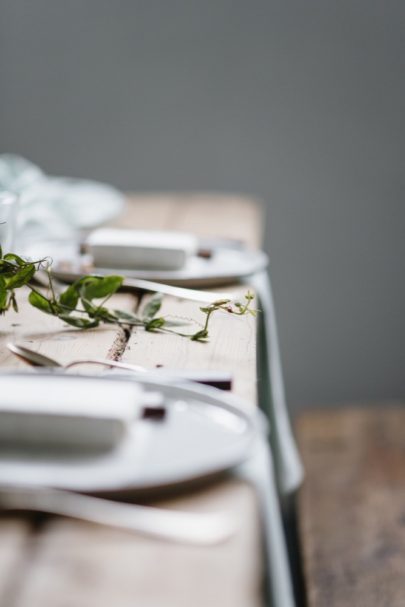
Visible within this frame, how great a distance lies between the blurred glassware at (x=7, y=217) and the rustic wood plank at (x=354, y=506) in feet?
3.20

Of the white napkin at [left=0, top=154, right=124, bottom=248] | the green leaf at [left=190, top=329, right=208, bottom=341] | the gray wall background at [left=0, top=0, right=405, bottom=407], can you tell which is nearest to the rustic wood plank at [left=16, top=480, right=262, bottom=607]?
the green leaf at [left=190, top=329, right=208, bottom=341]

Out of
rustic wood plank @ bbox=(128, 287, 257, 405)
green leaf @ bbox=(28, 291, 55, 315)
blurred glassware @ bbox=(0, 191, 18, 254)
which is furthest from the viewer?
blurred glassware @ bbox=(0, 191, 18, 254)

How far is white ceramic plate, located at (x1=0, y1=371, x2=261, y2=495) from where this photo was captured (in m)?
0.51

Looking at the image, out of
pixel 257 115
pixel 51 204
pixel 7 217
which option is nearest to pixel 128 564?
pixel 7 217

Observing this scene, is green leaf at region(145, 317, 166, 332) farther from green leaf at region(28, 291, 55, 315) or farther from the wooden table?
the wooden table

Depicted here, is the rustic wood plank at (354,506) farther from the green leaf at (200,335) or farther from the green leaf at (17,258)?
the green leaf at (17,258)

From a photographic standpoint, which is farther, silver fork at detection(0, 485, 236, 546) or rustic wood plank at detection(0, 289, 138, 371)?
rustic wood plank at detection(0, 289, 138, 371)

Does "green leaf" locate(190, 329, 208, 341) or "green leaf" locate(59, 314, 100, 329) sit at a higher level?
"green leaf" locate(190, 329, 208, 341)

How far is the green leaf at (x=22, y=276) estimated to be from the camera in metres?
0.81

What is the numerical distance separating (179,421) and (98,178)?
7.14 ft

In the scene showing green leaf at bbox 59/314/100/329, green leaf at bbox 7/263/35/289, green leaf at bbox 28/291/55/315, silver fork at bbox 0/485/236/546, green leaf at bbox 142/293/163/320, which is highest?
silver fork at bbox 0/485/236/546

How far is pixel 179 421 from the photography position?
0.60 meters

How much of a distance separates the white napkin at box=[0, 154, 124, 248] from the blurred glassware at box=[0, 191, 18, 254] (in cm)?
9

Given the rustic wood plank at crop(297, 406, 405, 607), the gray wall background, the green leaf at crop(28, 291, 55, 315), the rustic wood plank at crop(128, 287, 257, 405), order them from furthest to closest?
the gray wall background → the rustic wood plank at crop(297, 406, 405, 607) → the green leaf at crop(28, 291, 55, 315) → the rustic wood plank at crop(128, 287, 257, 405)
